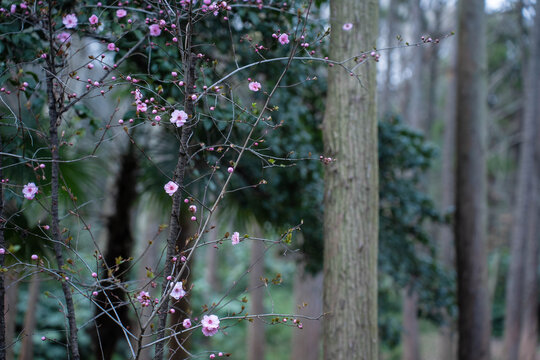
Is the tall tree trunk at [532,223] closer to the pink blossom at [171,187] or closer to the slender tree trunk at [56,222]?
the pink blossom at [171,187]

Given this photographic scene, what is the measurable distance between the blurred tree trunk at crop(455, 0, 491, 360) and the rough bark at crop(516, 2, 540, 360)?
2266 millimetres

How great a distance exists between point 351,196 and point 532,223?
19.1 feet

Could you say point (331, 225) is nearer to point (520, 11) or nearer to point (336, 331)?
point (336, 331)

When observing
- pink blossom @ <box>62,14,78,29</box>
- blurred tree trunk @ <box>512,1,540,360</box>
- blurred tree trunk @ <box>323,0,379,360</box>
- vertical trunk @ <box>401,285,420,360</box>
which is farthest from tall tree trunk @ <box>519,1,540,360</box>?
pink blossom @ <box>62,14,78,29</box>

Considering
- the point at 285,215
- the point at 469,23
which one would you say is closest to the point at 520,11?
the point at 469,23

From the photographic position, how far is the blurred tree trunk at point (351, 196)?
332 cm

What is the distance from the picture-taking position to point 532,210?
795cm

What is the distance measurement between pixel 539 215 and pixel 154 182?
6.66 meters

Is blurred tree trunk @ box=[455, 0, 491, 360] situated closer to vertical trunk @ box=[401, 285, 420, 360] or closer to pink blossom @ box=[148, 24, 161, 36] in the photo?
vertical trunk @ box=[401, 285, 420, 360]

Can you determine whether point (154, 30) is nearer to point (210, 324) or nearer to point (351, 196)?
point (210, 324)

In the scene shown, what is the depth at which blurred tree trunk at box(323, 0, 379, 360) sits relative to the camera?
332 cm

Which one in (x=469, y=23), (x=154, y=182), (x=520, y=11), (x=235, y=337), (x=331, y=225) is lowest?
(x=235, y=337)

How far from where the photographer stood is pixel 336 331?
3320mm

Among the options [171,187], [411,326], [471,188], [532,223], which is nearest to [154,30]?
[171,187]
